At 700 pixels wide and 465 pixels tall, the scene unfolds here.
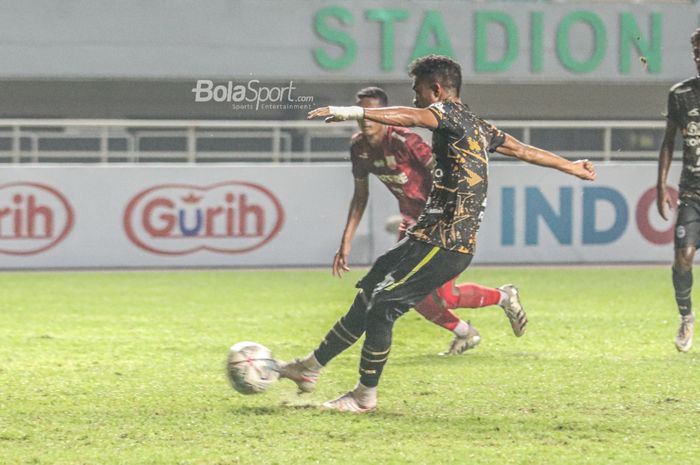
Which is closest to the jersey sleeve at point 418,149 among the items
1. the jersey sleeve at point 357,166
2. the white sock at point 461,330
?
the jersey sleeve at point 357,166

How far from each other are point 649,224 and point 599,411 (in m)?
12.5

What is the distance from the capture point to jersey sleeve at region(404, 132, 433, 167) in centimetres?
961

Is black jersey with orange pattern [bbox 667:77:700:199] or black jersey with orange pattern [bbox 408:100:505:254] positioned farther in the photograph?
black jersey with orange pattern [bbox 667:77:700:199]

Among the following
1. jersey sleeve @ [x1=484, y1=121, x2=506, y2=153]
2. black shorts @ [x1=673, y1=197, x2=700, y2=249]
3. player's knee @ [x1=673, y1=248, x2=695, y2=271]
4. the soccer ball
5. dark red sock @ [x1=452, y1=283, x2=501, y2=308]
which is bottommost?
the soccer ball

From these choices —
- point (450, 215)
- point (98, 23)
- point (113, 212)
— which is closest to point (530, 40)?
point (98, 23)

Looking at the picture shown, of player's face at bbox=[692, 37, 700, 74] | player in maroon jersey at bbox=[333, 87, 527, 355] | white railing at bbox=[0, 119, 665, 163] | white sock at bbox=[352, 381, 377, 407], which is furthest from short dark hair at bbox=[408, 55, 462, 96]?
white railing at bbox=[0, 119, 665, 163]

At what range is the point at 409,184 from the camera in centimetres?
977

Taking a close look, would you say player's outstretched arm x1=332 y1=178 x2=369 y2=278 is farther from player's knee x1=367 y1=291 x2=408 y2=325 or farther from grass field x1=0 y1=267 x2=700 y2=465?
player's knee x1=367 y1=291 x2=408 y2=325

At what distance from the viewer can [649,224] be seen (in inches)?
769

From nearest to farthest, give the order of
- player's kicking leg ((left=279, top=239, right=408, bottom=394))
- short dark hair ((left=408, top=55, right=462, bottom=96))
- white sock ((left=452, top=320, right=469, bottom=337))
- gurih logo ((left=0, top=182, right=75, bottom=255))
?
1. short dark hair ((left=408, top=55, right=462, bottom=96))
2. player's kicking leg ((left=279, top=239, right=408, bottom=394))
3. white sock ((left=452, top=320, right=469, bottom=337))
4. gurih logo ((left=0, top=182, right=75, bottom=255))

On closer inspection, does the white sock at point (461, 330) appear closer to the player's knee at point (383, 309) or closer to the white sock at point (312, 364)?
the white sock at point (312, 364)

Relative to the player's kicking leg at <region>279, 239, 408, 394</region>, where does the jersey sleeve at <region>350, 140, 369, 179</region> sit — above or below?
above

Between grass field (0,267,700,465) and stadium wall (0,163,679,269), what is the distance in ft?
12.1

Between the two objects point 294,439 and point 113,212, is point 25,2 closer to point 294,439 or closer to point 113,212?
point 113,212
